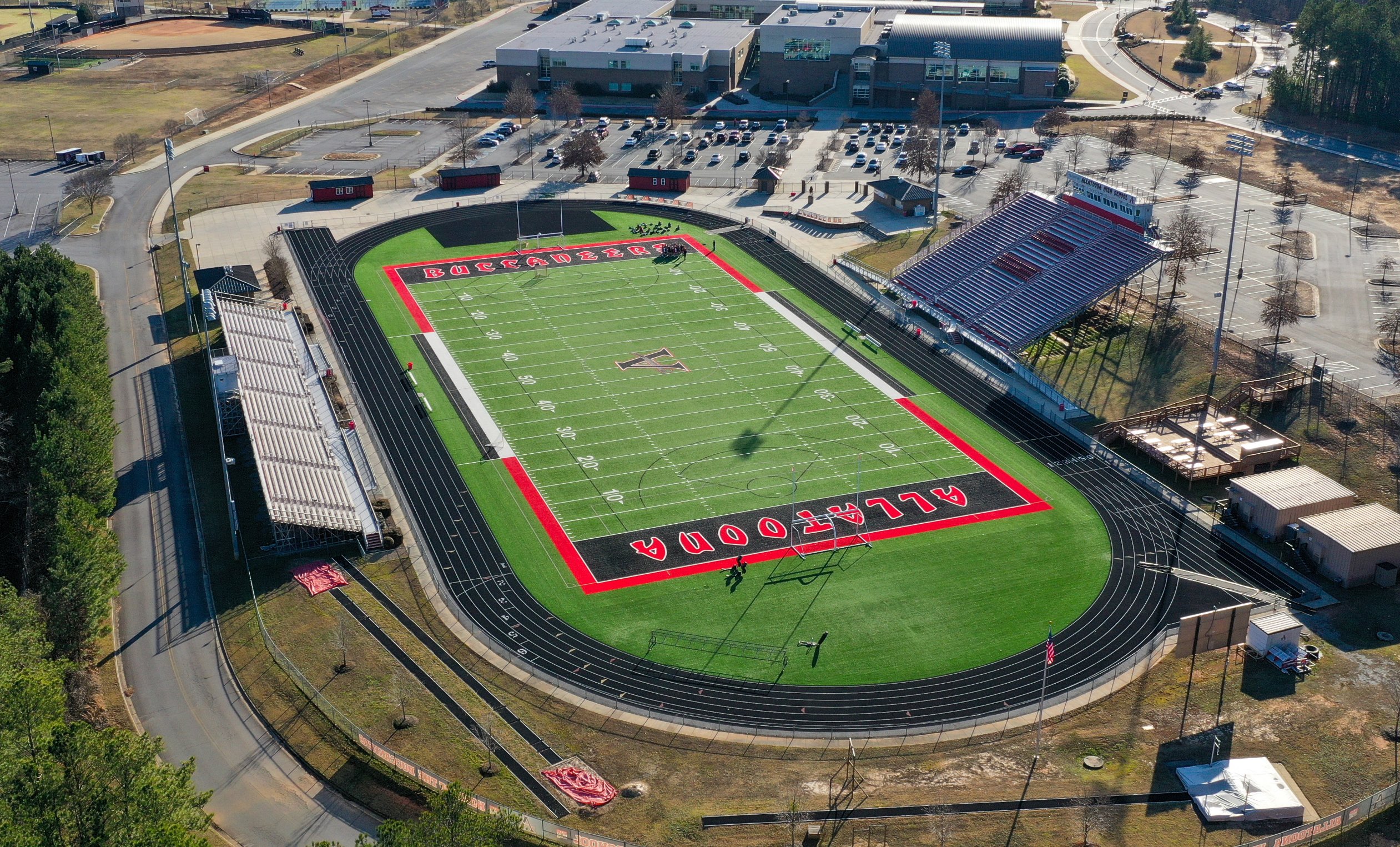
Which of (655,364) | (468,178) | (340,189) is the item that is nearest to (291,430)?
(655,364)

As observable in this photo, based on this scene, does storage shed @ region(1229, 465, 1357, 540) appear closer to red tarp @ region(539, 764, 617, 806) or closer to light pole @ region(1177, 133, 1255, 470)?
light pole @ region(1177, 133, 1255, 470)

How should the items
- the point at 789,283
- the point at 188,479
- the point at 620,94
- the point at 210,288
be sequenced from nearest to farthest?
the point at 188,479
the point at 210,288
the point at 789,283
the point at 620,94

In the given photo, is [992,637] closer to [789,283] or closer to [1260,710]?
[1260,710]

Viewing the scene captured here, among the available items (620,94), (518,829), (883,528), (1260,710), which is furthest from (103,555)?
(620,94)

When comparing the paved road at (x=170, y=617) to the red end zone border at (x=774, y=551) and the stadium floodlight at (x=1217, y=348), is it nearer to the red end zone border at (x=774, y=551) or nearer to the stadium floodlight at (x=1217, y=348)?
the red end zone border at (x=774, y=551)

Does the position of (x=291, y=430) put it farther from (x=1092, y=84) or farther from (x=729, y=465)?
(x=1092, y=84)

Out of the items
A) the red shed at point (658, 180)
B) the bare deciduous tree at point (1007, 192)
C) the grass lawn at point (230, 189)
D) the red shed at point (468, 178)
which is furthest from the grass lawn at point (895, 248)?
the grass lawn at point (230, 189)
